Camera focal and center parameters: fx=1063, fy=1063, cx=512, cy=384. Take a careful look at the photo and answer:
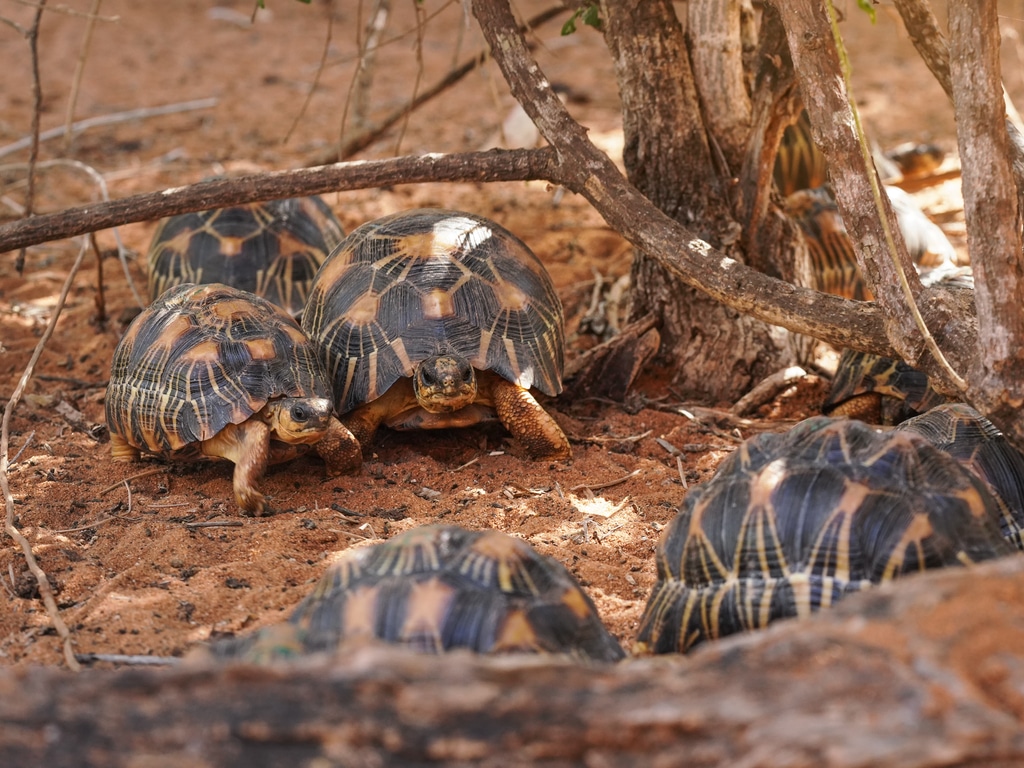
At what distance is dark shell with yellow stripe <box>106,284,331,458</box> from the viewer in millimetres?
3957

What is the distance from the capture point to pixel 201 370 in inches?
157

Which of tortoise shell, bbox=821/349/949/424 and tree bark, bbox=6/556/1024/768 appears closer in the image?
tree bark, bbox=6/556/1024/768

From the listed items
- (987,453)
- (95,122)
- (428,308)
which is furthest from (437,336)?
(95,122)

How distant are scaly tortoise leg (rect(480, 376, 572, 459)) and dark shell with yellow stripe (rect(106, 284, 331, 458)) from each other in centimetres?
73

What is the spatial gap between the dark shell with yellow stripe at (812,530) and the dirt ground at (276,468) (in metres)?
0.39

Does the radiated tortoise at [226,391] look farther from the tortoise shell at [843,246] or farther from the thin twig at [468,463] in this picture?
the tortoise shell at [843,246]

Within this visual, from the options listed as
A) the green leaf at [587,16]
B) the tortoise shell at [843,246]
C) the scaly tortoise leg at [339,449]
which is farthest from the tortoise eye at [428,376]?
the tortoise shell at [843,246]

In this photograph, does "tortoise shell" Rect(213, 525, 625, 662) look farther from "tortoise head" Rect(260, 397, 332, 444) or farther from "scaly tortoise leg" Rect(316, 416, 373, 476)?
"scaly tortoise leg" Rect(316, 416, 373, 476)

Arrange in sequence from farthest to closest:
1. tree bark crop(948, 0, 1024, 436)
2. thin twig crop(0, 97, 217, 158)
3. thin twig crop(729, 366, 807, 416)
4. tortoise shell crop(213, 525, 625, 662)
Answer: thin twig crop(0, 97, 217, 158) → thin twig crop(729, 366, 807, 416) → tree bark crop(948, 0, 1024, 436) → tortoise shell crop(213, 525, 625, 662)

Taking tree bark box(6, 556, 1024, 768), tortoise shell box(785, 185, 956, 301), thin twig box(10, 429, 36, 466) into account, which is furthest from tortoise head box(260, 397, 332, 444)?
tortoise shell box(785, 185, 956, 301)

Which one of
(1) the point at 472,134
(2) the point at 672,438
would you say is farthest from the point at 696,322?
(1) the point at 472,134

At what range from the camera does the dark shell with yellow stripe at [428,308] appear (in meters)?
4.29

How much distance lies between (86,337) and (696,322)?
3303 mm

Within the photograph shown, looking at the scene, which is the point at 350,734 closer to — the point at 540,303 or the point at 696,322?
the point at 540,303
